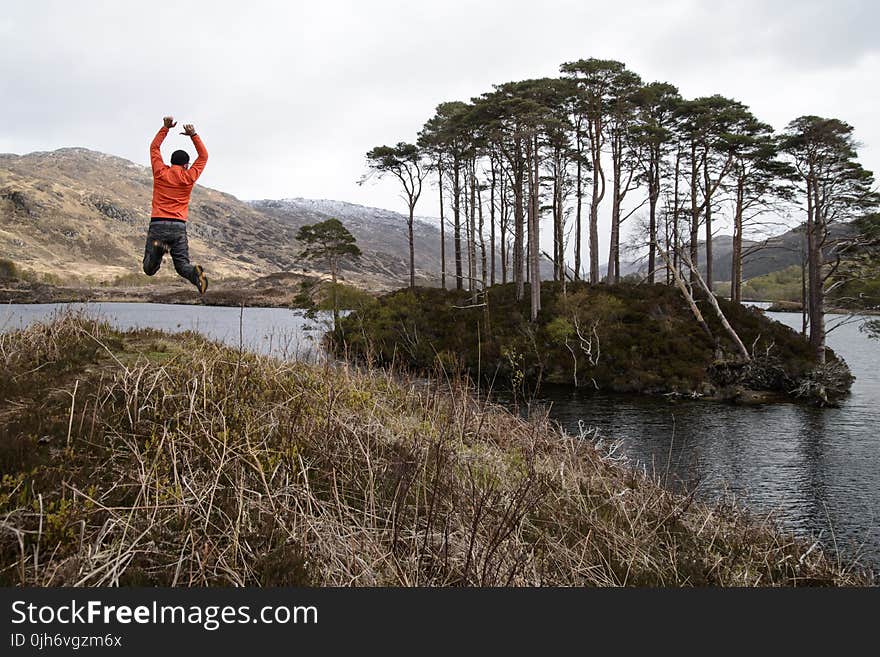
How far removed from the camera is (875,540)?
991 centimetres

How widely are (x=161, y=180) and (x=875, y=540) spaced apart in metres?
13.1

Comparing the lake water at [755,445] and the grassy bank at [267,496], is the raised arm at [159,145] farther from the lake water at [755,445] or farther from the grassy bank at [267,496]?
the lake water at [755,445]

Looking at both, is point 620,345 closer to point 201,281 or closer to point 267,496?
point 201,281

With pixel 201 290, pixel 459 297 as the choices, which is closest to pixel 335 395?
pixel 201 290

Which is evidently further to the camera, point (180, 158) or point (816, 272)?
point (816, 272)

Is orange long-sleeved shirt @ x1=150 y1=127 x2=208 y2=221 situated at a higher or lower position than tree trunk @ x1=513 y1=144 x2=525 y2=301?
lower

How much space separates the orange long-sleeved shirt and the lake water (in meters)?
2.82

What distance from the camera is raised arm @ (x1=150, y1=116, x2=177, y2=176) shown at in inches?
201

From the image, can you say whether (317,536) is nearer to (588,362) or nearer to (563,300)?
(588,362)

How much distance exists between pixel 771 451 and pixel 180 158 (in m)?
16.8

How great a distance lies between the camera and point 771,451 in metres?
15.5

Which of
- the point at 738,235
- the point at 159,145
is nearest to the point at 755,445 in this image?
the point at 159,145

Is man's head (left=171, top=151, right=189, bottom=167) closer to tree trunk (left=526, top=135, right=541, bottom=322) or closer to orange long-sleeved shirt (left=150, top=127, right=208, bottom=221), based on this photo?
orange long-sleeved shirt (left=150, top=127, right=208, bottom=221)

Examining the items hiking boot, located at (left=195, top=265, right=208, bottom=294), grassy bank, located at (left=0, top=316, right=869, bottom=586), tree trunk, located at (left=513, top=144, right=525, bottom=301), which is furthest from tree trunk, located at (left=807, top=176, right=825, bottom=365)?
hiking boot, located at (left=195, top=265, right=208, bottom=294)
